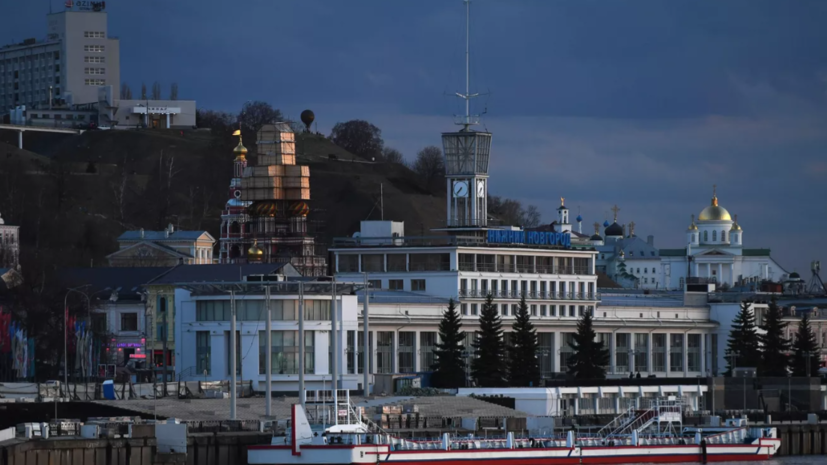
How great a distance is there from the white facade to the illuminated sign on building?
33.3m

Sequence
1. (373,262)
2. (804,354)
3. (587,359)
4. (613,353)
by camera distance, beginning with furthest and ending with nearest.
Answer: (613,353) → (373,262) → (804,354) → (587,359)

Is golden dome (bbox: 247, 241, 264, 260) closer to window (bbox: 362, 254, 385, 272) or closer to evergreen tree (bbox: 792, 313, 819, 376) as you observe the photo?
window (bbox: 362, 254, 385, 272)

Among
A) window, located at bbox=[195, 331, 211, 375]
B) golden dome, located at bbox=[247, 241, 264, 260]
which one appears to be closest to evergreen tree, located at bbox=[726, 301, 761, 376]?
golden dome, located at bbox=[247, 241, 264, 260]

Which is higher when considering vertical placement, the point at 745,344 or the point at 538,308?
Result: the point at 538,308

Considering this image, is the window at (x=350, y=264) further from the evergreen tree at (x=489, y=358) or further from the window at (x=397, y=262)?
the evergreen tree at (x=489, y=358)

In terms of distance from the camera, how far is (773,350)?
16550cm

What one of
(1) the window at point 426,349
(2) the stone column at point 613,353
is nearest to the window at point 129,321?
(1) the window at point 426,349

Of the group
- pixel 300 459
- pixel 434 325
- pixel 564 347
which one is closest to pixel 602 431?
pixel 300 459

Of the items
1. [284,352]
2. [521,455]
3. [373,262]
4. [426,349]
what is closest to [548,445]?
[521,455]

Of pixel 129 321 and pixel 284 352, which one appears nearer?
pixel 284 352

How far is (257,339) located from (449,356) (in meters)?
17.3

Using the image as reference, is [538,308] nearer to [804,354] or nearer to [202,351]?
[804,354]

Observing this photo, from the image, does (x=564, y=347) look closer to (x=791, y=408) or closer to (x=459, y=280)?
(x=459, y=280)

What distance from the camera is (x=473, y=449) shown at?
100375mm
